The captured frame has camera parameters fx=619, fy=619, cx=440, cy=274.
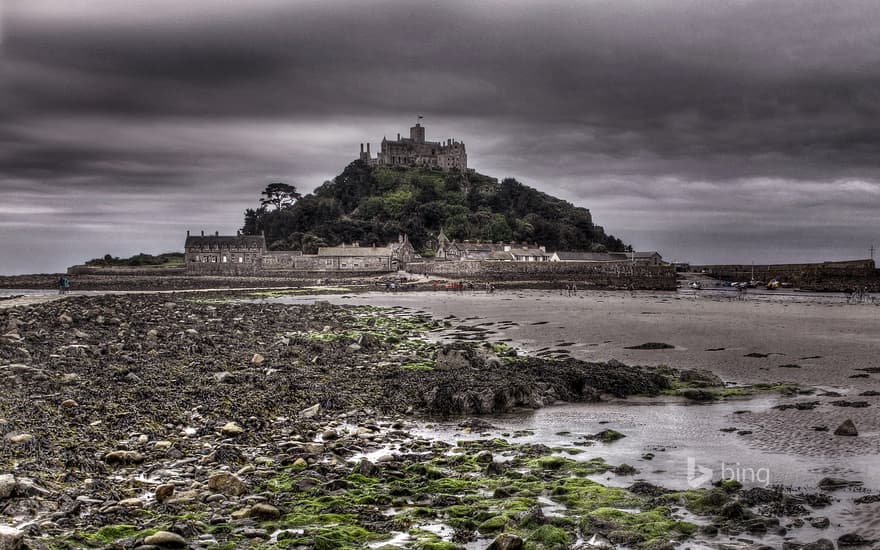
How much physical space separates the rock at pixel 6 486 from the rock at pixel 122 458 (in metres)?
1.48

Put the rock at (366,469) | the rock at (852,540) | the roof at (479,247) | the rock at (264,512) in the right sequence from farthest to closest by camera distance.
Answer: the roof at (479,247)
the rock at (366,469)
the rock at (264,512)
the rock at (852,540)

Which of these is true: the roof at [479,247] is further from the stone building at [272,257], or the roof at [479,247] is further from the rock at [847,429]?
the rock at [847,429]

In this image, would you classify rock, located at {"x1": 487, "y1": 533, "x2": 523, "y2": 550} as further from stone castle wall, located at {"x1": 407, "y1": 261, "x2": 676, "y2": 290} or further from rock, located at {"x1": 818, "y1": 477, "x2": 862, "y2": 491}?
stone castle wall, located at {"x1": 407, "y1": 261, "x2": 676, "y2": 290}

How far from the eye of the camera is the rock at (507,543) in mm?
5562

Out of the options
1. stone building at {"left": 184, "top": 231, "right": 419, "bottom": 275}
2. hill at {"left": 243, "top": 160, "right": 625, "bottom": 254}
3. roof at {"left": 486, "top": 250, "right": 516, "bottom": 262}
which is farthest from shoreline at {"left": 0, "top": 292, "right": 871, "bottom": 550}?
hill at {"left": 243, "top": 160, "right": 625, "bottom": 254}

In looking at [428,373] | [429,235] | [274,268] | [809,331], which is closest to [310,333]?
[428,373]

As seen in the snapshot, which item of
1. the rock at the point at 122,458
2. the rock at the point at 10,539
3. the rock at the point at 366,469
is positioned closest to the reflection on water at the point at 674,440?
the rock at the point at 366,469

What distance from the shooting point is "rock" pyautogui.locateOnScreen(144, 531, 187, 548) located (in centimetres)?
543

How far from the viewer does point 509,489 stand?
7305 mm

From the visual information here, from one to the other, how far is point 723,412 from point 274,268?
102 metres

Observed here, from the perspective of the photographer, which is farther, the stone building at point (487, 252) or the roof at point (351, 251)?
the roof at point (351, 251)

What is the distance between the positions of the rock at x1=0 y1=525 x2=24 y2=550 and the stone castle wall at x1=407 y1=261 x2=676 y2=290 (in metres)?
70.6

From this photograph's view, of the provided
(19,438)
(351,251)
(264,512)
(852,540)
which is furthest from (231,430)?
(351,251)

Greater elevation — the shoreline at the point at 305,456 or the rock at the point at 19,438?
the rock at the point at 19,438
